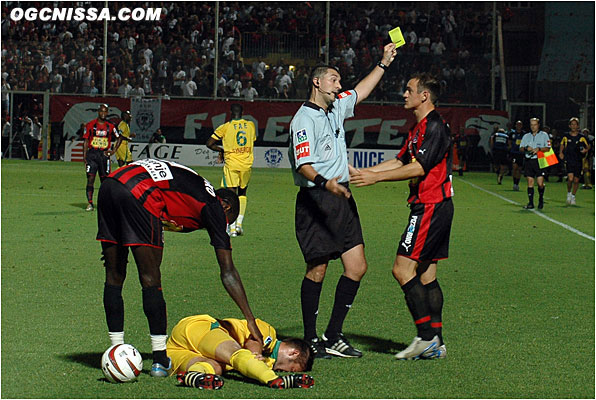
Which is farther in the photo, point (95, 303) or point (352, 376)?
point (95, 303)

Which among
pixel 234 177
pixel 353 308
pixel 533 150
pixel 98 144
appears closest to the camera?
pixel 353 308

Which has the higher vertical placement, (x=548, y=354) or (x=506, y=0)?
(x=506, y=0)

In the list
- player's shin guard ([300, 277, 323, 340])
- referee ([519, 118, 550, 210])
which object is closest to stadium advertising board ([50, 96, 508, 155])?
referee ([519, 118, 550, 210])

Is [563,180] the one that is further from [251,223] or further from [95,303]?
[95,303]

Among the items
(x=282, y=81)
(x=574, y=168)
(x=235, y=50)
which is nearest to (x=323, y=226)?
(x=574, y=168)

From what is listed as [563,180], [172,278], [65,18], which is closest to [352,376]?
[172,278]

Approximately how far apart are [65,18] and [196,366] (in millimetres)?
40222

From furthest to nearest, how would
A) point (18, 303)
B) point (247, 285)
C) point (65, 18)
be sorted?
point (65, 18), point (247, 285), point (18, 303)

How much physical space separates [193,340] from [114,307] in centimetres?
57

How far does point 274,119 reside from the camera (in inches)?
1490

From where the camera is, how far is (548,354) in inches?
272

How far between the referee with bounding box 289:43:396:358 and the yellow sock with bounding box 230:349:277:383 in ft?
3.40

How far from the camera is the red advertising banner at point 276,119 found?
37.3m

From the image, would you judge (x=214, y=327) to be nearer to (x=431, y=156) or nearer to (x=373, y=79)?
(x=431, y=156)
